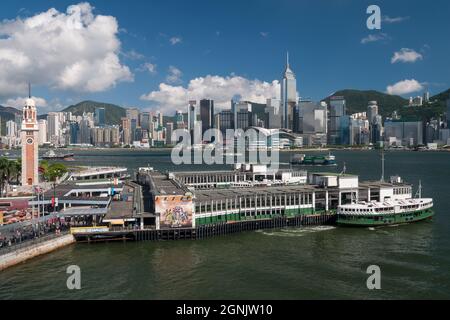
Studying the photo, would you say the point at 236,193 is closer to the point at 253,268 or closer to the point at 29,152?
the point at 253,268

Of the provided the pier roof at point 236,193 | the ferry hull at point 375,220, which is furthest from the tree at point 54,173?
the ferry hull at point 375,220

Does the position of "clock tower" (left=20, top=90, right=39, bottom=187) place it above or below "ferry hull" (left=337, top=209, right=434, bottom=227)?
above

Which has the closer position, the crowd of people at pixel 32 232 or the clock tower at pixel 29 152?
the crowd of people at pixel 32 232

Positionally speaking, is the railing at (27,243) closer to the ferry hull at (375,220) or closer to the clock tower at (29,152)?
the ferry hull at (375,220)

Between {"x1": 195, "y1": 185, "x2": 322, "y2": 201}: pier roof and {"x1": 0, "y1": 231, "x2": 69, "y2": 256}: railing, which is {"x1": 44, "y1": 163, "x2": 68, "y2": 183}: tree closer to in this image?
{"x1": 195, "y1": 185, "x2": 322, "y2": 201}: pier roof

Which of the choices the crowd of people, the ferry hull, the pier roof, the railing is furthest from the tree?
the ferry hull

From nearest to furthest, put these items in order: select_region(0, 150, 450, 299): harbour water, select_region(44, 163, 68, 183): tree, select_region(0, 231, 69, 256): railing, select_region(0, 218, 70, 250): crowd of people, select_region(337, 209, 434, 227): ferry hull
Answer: select_region(0, 150, 450, 299): harbour water → select_region(0, 231, 69, 256): railing → select_region(0, 218, 70, 250): crowd of people → select_region(337, 209, 434, 227): ferry hull → select_region(44, 163, 68, 183): tree

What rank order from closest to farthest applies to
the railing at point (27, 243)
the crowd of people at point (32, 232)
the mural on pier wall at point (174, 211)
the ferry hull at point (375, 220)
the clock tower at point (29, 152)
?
the railing at point (27, 243) → the crowd of people at point (32, 232) → the mural on pier wall at point (174, 211) → the ferry hull at point (375, 220) → the clock tower at point (29, 152)
